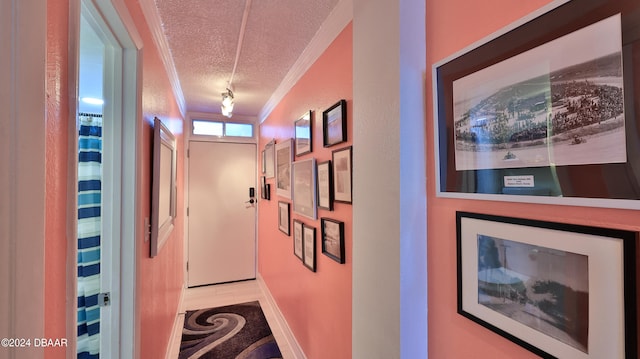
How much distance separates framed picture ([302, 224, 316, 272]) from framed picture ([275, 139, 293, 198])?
0.53 m

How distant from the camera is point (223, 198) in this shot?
3.89 metres

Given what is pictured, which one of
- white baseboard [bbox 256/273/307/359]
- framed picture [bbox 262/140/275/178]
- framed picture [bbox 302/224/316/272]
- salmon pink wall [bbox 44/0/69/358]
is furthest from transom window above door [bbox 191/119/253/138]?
salmon pink wall [bbox 44/0/69/358]

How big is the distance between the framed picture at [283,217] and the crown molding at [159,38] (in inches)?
57.7

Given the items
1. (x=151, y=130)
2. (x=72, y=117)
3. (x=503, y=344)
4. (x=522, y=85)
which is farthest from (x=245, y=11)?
(x=503, y=344)

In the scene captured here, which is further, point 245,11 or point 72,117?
point 245,11

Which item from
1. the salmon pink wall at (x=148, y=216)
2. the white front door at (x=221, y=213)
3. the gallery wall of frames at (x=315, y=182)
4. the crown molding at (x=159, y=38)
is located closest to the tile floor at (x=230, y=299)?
the white front door at (x=221, y=213)

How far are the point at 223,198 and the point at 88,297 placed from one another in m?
2.40

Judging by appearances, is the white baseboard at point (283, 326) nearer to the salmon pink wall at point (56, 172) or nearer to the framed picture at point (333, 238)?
the framed picture at point (333, 238)

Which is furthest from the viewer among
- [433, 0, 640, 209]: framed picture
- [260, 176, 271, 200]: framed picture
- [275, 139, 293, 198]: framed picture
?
[260, 176, 271, 200]: framed picture

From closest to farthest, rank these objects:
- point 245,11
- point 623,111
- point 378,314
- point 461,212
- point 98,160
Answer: point 623,111, point 461,212, point 378,314, point 245,11, point 98,160

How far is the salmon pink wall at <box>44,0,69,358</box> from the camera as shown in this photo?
584 millimetres

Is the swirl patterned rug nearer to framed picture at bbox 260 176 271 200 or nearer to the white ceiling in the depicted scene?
framed picture at bbox 260 176 271 200

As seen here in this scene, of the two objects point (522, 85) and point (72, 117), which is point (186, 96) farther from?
point (522, 85)

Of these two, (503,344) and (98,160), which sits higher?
(98,160)
